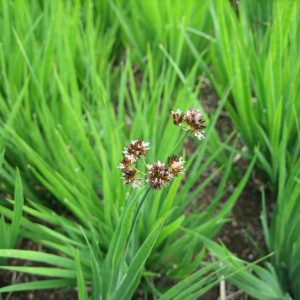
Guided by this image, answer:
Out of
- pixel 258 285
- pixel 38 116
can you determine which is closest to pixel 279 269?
pixel 258 285

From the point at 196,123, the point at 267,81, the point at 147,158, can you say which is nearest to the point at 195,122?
the point at 196,123

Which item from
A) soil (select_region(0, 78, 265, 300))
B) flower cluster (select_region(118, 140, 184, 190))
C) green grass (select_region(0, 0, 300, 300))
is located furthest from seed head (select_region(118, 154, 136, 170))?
soil (select_region(0, 78, 265, 300))

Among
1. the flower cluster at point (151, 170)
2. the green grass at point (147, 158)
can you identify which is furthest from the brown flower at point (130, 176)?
the green grass at point (147, 158)

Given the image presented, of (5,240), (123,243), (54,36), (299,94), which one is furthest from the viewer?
(54,36)

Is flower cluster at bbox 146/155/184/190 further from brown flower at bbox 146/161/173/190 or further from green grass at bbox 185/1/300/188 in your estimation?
green grass at bbox 185/1/300/188

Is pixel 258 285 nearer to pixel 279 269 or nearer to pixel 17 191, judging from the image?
pixel 279 269

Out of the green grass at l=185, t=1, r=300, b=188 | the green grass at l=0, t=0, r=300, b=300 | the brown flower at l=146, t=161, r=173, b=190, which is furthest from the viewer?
the green grass at l=185, t=1, r=300, b=188

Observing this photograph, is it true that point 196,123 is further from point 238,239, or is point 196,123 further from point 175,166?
point 238,239
